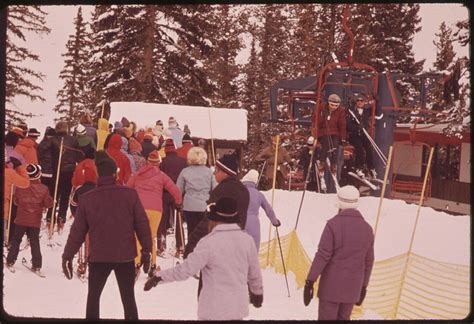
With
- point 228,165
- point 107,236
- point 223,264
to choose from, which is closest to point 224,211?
point 223,264

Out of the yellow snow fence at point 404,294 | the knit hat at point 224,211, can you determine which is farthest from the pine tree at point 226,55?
the knit hat at point 224,211

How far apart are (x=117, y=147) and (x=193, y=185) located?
1.00 metres

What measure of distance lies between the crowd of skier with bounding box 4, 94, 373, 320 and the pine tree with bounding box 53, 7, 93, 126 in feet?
45.2

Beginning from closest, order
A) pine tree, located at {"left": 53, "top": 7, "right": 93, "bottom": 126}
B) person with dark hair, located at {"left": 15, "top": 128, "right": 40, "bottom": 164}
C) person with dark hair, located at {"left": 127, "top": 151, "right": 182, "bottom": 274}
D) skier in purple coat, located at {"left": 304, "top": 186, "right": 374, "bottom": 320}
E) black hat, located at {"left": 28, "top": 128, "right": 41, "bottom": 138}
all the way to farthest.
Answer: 1. skier in purple coat, located at {"left": 304, "top": 186, "right": 374, "bottom": 320}
2. person with dark hair, located at {"left": 127, "top": 151, "right": 182, "bottom": 274}
3. person with dark hair, located at {"left": 15, "top": 128, "right": 40, "bottom": 164}
4. black hat, located at {"left": 28, "top": 128, "right": 41, "bottom": 138}
5. pine tree, located at {"left": 53, "top": 7, "right": 93, "bottom": 126}

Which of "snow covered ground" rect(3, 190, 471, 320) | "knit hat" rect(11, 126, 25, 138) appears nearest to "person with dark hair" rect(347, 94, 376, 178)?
"snow covered ground" rect(3, 190, 471, 320)

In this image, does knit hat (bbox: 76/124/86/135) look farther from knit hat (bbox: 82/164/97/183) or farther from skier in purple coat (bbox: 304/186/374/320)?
skier in purple coat (bbox: 304/186/374/320)

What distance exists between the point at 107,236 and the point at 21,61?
1790 cm

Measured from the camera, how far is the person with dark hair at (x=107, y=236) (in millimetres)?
4637

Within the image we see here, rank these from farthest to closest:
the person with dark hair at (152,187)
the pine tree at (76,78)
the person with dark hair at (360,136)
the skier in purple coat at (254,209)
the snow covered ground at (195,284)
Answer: the pine tree at (76,78)
the person with dark hair at (360,136)
the person with dark hair at (152,187)
the skier in purple coat at (254,209)
the snow covered ground at (195,284)

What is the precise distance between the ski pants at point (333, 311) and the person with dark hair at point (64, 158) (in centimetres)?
430

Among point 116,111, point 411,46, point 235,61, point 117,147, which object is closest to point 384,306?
point 117,147

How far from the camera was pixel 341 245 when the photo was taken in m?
4.37

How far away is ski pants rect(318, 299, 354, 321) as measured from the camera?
14.6 feet

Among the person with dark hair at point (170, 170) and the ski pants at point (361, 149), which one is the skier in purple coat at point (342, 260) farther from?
the ski pants at point (361, 149)
